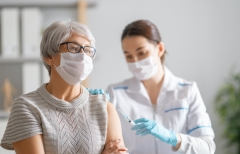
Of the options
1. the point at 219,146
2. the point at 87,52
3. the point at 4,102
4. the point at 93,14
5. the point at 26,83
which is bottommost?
the point at 219,146

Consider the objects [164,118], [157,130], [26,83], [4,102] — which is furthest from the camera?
[4,102]

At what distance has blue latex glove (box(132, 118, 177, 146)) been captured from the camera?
68.4 inches

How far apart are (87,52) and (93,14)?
7.50ft

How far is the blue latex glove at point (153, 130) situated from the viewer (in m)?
1.74

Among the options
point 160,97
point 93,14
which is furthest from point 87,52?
point 93,14

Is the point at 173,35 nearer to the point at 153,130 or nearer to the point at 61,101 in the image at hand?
the point at 153,130

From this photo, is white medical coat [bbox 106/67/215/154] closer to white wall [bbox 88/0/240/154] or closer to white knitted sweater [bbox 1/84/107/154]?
white knitted sweater [bbox 1/84/107/154]

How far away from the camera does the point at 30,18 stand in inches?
132

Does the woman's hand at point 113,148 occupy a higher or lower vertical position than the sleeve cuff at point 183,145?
higher

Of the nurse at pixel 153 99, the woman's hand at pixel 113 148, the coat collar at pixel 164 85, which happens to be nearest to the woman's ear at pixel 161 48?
the nurse at pixel 153 99

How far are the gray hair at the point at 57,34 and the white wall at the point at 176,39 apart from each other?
2203mm

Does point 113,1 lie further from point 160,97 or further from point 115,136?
point 115,136

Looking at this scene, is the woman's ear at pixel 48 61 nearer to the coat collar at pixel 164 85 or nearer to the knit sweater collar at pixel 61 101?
the knit sweater collar at pixel 61 101

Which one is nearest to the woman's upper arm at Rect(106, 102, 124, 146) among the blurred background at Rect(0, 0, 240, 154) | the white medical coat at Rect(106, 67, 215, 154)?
the white medical coat at Rect(106, 67, 215, 154)
